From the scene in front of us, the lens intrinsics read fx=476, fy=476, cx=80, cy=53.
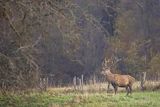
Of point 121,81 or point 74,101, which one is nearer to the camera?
point 74,101

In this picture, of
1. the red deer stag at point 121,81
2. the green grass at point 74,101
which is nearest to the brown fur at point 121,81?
the red deer stag at point 121,81

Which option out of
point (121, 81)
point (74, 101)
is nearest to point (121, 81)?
point (121, 81)

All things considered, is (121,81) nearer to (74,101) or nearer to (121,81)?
(121,81)

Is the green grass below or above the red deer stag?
below

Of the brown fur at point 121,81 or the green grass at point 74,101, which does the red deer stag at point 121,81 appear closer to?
the brown fur at point 121,81

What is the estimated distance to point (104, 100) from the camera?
1819cm

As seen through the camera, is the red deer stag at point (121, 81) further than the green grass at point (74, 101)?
Yes

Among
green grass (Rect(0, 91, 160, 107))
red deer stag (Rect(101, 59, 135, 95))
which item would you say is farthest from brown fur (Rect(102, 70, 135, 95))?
green grass (Rect(0, 91, 160, 107))

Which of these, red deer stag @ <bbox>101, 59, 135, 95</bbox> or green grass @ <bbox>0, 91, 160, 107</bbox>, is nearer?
green grass @ <bbox>0, 91, 160, 107</bbox>

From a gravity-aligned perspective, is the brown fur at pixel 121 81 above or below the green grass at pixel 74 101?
above

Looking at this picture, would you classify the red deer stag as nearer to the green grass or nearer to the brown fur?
the brown fur

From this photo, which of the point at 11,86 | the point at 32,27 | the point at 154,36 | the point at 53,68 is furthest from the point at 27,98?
the point at 154,36

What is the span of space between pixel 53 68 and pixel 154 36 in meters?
10.6

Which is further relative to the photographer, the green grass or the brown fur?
the brown fur
